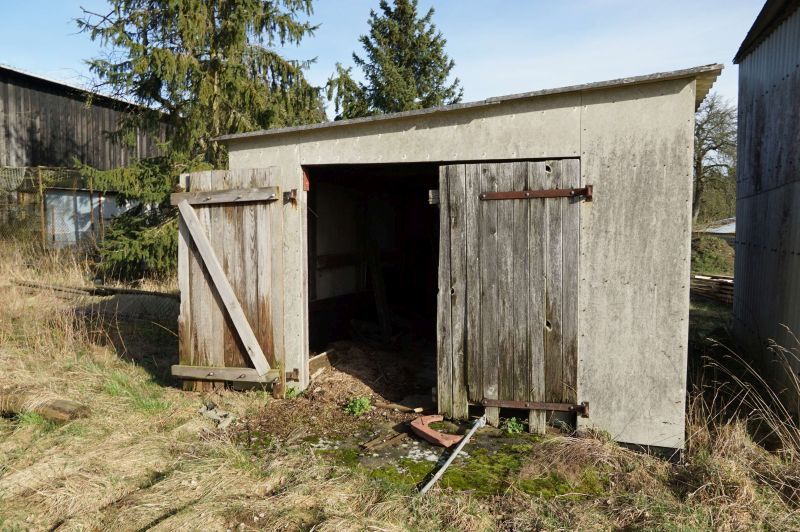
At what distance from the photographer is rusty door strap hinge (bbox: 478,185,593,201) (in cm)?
476

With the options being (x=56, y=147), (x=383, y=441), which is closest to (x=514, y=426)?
(x=383, y=441)

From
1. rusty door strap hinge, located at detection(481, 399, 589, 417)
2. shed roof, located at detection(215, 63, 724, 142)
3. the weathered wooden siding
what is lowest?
rusty door strap hinge, located at detection(481, 399, 589, 417)

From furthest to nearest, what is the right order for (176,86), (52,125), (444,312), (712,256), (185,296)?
(52,125) < (712,256) < (176,86) < (185,296) < (444,312)

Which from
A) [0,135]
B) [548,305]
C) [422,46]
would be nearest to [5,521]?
[548,305]

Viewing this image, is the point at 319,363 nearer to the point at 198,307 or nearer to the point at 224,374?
the point at 224,374

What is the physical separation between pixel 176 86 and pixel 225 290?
310 inches

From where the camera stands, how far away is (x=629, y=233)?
184 inches

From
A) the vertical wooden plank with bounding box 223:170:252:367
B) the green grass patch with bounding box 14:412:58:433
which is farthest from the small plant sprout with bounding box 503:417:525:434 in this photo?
the green grass patch with bounding box 14:412:58:433

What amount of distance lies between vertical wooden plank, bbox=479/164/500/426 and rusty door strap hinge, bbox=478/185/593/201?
0.18ft

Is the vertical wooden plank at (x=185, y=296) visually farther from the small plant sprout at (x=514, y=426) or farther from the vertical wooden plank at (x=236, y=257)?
the small plant sprout at (x=514, y=426)

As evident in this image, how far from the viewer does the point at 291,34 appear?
13.0 metres

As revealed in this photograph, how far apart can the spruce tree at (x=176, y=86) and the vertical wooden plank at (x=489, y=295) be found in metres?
8.39

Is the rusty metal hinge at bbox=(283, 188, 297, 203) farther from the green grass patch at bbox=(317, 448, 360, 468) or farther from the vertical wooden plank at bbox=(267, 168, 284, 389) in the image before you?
the green grass patch at bbox=(317, 448, 360, 468)

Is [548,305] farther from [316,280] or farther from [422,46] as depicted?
[422,46]
